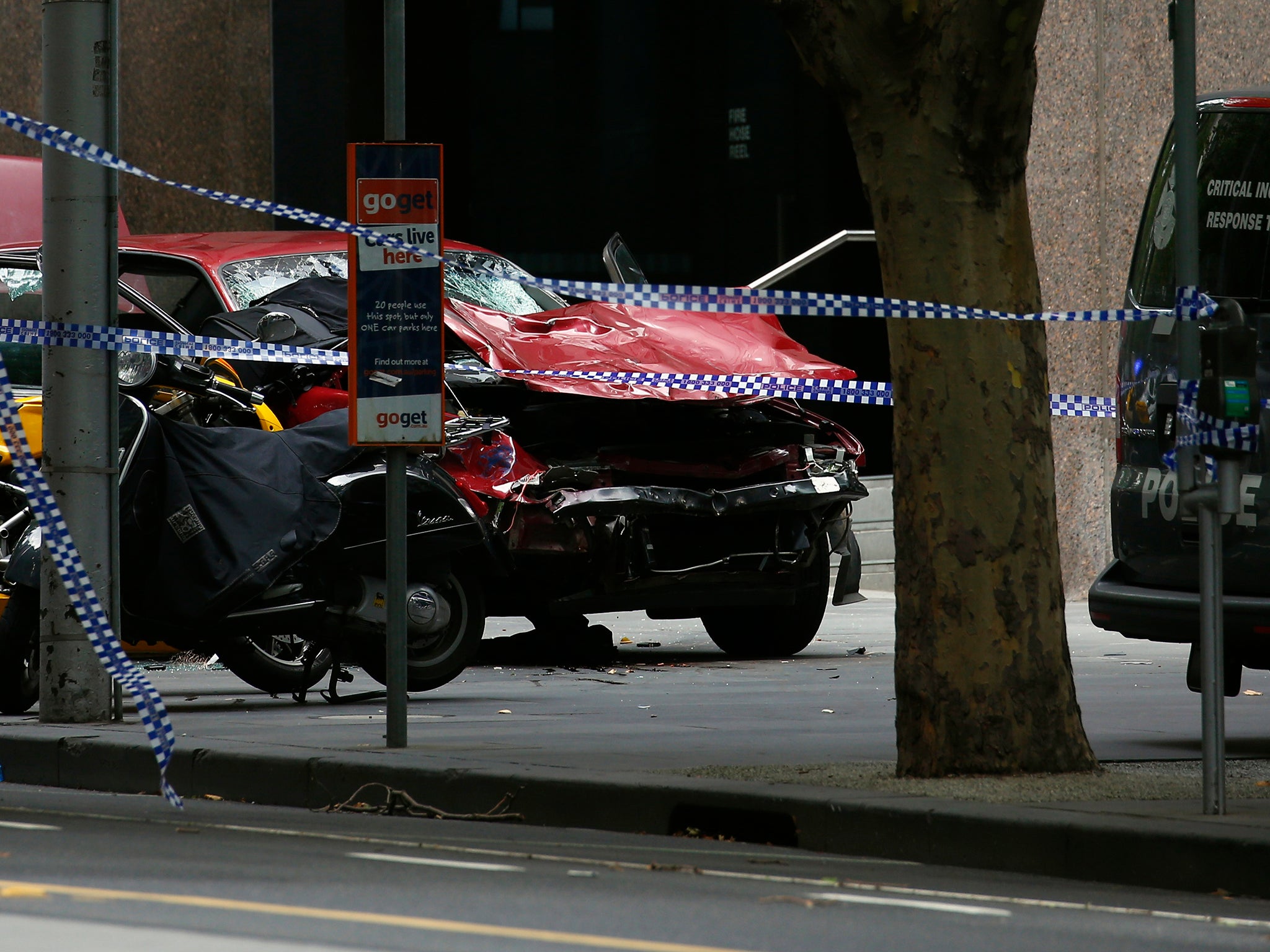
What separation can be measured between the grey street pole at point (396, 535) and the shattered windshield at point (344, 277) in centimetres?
380

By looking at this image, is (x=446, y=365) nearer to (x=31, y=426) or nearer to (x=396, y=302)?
(x=31, y=426)

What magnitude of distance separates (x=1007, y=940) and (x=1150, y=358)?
365 cm

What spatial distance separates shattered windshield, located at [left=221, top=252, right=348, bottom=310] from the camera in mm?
11586

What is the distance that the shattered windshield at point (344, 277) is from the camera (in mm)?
11602

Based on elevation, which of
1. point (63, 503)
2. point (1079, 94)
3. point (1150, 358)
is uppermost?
point (1079, 94)

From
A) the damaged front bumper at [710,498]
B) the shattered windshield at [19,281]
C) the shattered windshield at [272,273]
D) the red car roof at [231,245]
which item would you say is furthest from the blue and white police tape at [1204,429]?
the shattered windshield at [19,281]

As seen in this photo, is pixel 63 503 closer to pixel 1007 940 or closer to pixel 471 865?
pixel 471 865

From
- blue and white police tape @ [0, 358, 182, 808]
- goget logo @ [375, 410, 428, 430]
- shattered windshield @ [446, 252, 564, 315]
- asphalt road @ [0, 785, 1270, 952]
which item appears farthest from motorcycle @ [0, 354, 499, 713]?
asphalt road @ [0, 785, 1270, 952]

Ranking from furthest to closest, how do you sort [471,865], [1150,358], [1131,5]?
[1131,5]
[1150,358]
[471,865]

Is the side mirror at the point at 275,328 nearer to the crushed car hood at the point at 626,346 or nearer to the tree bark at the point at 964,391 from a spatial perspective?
the crushed car hood at the point at 626,346

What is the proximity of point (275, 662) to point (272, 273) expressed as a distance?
296 centimetres

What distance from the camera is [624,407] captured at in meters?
11.0

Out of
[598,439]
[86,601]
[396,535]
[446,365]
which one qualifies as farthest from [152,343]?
[598,439]

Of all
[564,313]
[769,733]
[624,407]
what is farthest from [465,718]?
[564,313]
